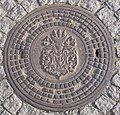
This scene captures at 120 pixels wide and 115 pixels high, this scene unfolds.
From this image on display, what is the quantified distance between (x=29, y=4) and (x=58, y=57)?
0.69 meters

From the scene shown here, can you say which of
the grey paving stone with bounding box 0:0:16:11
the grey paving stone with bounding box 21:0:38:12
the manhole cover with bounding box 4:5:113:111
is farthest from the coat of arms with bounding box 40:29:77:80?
the grey paving stone with bounding box 0:0:16:11

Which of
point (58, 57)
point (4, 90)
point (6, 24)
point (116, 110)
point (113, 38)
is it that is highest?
point (6, 24)

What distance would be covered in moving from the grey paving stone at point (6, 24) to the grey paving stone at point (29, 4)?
0.71ft

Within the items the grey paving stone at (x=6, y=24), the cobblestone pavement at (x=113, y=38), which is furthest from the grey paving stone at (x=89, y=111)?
the grey paving stone at (x=6, y=24)

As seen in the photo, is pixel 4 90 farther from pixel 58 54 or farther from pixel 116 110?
pixel 116 110

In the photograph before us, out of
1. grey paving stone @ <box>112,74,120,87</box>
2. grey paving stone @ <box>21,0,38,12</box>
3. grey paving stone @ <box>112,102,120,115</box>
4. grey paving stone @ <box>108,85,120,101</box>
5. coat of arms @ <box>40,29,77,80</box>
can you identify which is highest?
grey paving stone @ <box>21,0,38,12</box>

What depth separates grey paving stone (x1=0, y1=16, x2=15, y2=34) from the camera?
4.05 m

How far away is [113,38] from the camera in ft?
13.0

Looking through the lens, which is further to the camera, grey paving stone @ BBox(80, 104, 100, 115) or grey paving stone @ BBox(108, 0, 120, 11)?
grey paving stone @ BBox(108, 0, 120, 11)

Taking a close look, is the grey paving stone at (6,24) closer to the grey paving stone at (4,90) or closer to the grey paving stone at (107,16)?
the grey paving stone at (4,90)

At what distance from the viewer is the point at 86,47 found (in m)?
3.94

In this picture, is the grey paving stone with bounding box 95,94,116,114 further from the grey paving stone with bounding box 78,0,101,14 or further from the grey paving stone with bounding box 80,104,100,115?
the grey paving stone with bounding box 78,0,101,14

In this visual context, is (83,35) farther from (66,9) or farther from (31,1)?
(31,1)

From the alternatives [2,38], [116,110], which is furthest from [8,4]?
[116,110]
